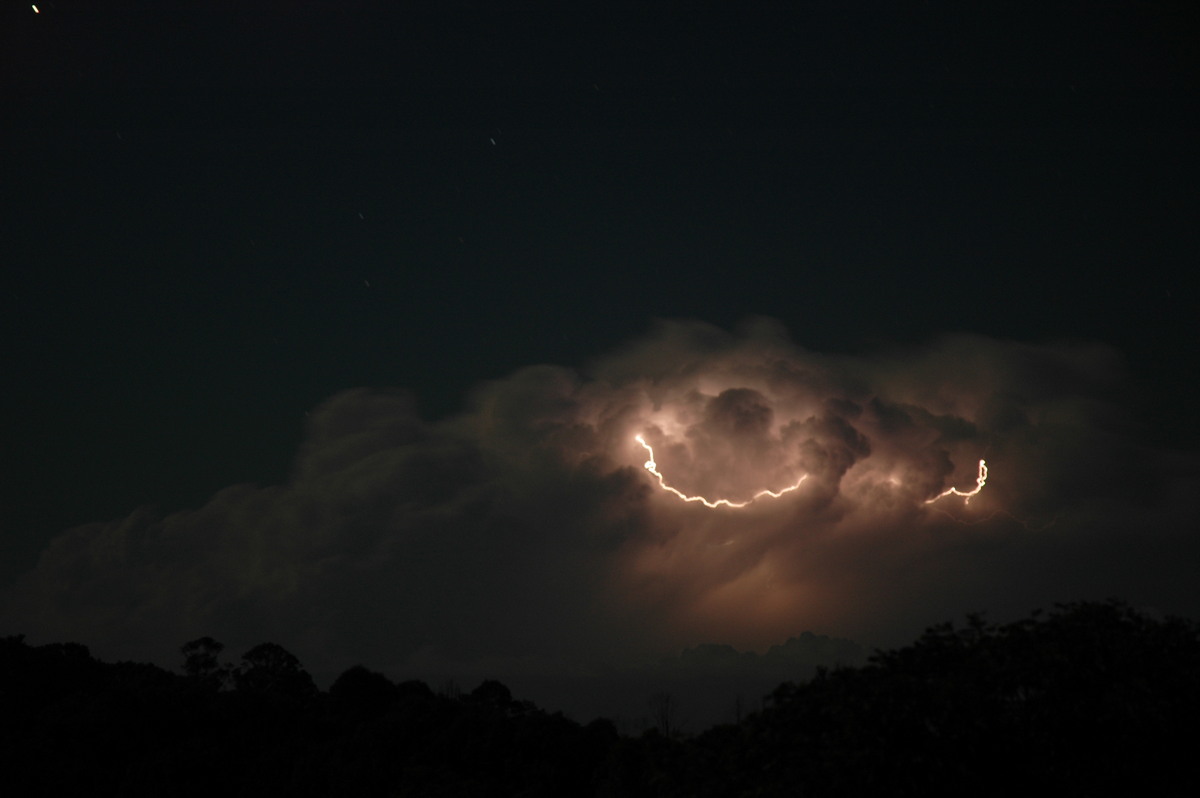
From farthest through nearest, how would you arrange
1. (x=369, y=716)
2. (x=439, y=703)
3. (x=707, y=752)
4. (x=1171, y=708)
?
(x=369, y=716) < (x=439, y=703) < (x=707, y=752) < (x=1171, y=708)

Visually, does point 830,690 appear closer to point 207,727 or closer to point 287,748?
point 287,748

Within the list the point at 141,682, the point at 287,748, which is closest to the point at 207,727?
the point at 287,748

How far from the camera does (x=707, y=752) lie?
23.5 metres

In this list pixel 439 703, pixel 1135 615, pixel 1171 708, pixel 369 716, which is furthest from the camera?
pixel 369 716

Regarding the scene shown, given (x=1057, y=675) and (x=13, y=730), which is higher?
(x=13, y=730)

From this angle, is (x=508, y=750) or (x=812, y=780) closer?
(x=812, y=780)

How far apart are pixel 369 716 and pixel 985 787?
2314 inches

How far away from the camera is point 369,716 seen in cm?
7256

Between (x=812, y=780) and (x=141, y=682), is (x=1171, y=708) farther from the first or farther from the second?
(x=141, y=682)

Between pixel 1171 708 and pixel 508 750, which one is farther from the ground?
pixel 508 750

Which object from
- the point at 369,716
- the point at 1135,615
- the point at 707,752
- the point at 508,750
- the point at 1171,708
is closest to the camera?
the point at 1171,708

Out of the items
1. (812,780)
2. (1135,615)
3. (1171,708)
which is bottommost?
(812,780)

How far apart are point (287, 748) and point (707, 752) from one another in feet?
128

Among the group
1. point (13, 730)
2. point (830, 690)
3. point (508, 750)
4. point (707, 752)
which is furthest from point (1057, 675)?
point (13, 730)
